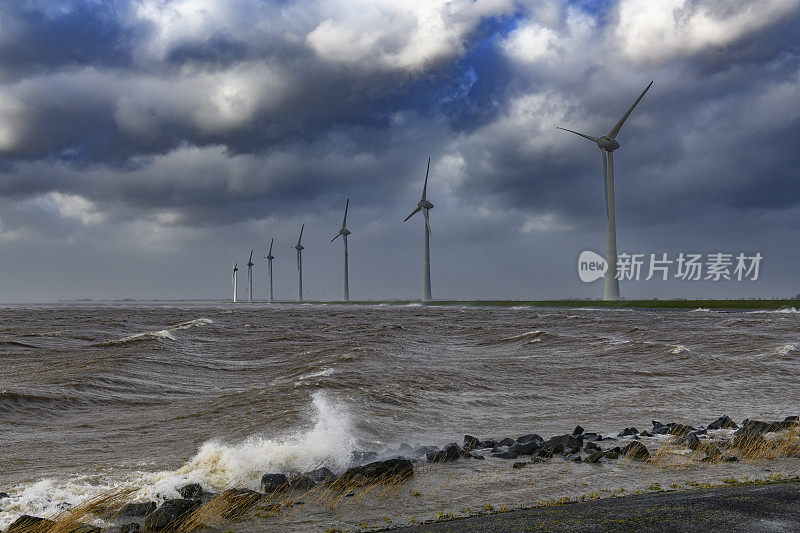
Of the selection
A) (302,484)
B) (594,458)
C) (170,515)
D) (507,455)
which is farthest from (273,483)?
(594,458)

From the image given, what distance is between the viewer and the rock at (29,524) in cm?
966

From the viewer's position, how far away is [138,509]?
10.8 m

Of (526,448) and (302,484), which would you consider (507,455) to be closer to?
(526,448)

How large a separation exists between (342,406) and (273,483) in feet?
36.1

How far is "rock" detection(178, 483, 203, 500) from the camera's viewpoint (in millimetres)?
11773

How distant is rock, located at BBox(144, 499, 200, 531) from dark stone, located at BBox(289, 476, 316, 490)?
230cm

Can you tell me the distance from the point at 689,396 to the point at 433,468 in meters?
17.2

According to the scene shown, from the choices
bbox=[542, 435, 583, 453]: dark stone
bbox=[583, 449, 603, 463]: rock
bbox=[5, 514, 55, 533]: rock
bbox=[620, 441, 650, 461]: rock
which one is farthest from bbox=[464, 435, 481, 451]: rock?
bbox=[5, 514, 55, 533]: rock

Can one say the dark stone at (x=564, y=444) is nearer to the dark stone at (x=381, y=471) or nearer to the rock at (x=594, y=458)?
the rock at (x=594, y=458)

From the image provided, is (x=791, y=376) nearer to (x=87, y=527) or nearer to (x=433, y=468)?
(x=433, y=468)

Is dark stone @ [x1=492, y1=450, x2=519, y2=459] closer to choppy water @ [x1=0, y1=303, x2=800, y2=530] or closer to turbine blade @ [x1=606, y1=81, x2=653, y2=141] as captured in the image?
choppy water @ [x1=0, y1=303, x2=800, y2=530]

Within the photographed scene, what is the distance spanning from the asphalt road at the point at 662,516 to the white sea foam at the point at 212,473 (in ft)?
19.9

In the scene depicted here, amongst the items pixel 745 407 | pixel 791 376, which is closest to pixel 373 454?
pixel 745 407

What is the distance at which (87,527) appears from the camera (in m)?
9.67
